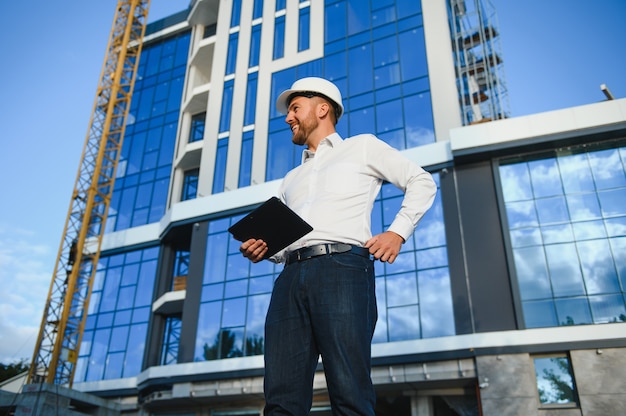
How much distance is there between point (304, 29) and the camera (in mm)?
28453

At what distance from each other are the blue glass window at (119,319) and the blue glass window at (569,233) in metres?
17.7

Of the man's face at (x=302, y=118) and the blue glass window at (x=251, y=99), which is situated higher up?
the blue glass window at (x=251, y=99)

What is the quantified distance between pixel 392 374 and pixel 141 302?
14261mm

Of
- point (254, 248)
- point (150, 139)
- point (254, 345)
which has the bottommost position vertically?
point (254, 248)

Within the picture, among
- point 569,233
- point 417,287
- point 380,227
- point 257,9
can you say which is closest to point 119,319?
point 380,227

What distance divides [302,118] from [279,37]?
1063 inches

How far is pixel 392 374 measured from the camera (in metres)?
19.4

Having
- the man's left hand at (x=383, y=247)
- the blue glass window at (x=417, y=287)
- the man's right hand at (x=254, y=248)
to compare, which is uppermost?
the blue glass window at (x=417, y=287)

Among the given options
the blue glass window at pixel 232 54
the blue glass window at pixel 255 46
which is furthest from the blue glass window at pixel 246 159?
the blue glass window at pixel 232 54

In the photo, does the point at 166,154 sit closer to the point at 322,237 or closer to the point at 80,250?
the point at 80,250

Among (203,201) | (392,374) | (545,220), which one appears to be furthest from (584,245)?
(203,201)

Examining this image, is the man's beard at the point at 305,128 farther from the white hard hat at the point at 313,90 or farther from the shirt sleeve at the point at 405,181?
the shirt sleeve at the point at 405,181

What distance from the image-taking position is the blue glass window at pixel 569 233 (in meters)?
18.2

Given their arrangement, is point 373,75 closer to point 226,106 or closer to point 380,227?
point 380,227
